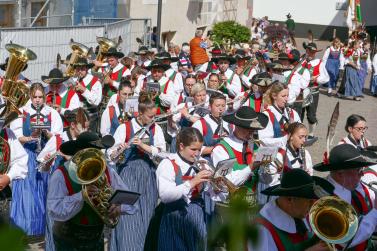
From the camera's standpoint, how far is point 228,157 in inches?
211

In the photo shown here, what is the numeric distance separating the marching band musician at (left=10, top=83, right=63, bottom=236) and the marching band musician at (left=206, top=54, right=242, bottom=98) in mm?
3945

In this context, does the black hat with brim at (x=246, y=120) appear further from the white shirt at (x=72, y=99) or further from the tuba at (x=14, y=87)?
the white shirt at (x=72, y=99)

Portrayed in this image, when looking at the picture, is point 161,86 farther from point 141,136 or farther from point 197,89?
point 141,136

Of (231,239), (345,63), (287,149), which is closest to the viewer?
(231,239)

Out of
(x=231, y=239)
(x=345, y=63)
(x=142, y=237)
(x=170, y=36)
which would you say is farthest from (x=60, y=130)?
(x=170, y=36)

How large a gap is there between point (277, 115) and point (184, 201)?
250 centimetres

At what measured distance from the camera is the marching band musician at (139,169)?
6.12 metres

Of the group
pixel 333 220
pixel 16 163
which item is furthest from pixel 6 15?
pixel 333 220

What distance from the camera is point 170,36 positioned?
22.9 m

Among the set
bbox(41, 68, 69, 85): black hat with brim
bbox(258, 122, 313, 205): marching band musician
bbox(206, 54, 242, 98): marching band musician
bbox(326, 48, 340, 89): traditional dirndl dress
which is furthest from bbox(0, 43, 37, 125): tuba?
bbox(326, 48, 340, 89): traditional dirndl dress

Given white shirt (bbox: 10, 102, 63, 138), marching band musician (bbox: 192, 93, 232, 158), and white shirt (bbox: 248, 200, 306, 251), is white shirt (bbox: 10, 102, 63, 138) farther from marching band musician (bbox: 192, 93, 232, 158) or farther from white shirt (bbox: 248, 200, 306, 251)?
white shirt (bbox: 248, 200, 306, 251)

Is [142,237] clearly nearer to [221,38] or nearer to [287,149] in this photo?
[287,149]

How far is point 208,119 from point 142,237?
1409 mm

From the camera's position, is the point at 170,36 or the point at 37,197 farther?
the point at 170,36
